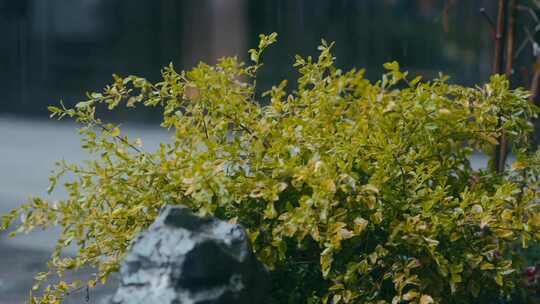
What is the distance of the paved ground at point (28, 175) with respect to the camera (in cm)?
586

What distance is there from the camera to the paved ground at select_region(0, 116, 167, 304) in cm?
586

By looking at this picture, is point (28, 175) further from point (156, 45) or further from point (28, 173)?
point (156, 45)

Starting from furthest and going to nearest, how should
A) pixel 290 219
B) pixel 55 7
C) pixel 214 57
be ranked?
pixel 55 7 → pixel 214 57 → pixel 290 219

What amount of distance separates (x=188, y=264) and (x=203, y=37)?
9286mm

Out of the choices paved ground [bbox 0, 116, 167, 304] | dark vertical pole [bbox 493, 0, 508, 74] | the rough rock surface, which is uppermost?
dark vertical pole [bbox 493, 0, 508, 74]

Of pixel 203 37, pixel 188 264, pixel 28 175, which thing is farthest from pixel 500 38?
pixel 203 37

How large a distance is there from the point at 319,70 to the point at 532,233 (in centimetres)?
116

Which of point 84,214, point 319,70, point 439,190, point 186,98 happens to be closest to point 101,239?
point 84,214

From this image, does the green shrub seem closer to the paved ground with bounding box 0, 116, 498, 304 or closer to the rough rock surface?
the rough rock surface

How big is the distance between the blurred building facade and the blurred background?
2 centimetres

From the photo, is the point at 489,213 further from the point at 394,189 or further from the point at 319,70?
the point at 319,70

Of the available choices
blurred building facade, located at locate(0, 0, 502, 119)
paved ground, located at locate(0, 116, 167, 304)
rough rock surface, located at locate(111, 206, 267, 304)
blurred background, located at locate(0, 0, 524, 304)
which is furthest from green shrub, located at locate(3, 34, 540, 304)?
blurred building facade, located at locate(0, 0, 502, 119)

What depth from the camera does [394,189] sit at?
3707 mm

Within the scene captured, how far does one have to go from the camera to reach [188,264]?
3162 millimetres
